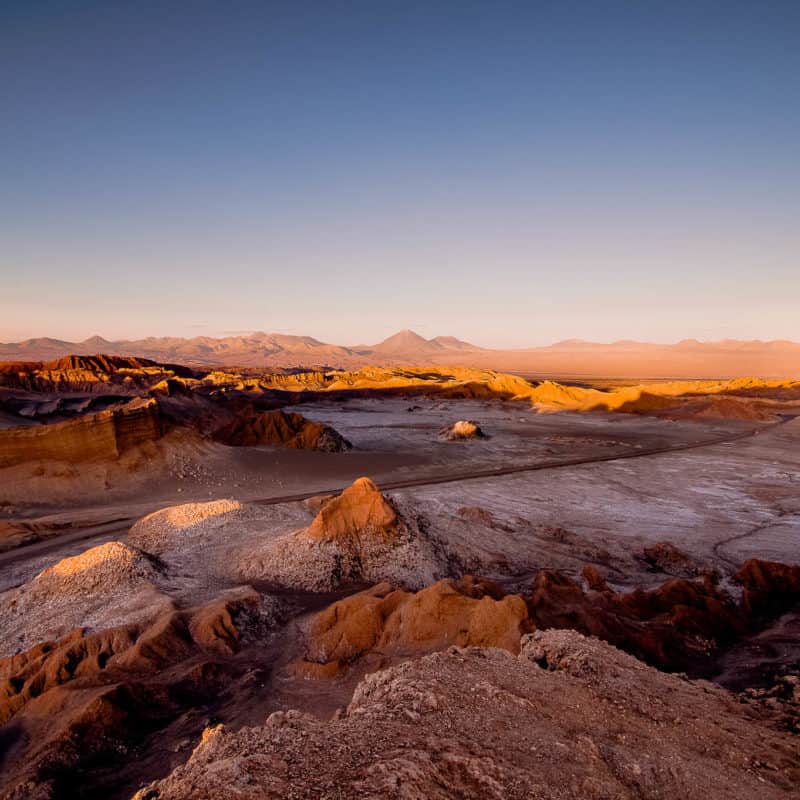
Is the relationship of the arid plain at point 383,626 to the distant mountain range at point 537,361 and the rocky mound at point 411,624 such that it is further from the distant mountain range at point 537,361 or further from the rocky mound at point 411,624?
the distant mountain range at point 537,361

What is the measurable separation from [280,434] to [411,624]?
2051cm

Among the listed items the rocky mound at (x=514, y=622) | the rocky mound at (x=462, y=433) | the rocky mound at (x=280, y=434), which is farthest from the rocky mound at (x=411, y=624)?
the rocky mound at (x=462, y=433)

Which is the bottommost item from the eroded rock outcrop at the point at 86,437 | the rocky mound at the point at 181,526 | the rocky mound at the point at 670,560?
the rocky mound at the point at 670,560

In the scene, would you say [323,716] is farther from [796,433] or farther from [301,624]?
[796,433]

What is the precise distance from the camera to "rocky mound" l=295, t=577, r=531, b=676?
19.1ft

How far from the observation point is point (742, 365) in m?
137

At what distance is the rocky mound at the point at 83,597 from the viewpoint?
7728mm

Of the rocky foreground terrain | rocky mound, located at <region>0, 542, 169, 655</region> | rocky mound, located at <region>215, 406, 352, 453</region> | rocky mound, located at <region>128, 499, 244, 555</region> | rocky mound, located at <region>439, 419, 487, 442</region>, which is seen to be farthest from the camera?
rocky mound, located at <region>439, 419, 487, 442</region>

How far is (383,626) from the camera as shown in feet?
22.0

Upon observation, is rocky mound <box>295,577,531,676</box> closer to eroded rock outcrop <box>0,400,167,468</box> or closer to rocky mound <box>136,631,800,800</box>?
rocky mound <box>136,631,800,800</box>

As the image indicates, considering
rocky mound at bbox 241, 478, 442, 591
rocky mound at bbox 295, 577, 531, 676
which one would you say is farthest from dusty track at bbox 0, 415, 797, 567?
rocky mound at bbox 295, 577, 531, 676

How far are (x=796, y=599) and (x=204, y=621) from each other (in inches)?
359

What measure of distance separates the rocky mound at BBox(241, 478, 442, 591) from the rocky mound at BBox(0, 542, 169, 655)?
1786mm

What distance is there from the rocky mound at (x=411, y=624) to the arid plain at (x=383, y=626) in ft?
0.11
